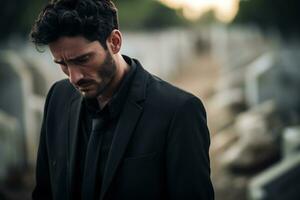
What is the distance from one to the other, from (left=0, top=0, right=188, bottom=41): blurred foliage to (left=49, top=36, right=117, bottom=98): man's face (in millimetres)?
13505

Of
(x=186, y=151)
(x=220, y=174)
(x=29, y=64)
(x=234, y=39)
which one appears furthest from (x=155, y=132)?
(x=234, y=39)

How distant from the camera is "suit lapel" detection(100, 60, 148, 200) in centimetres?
259

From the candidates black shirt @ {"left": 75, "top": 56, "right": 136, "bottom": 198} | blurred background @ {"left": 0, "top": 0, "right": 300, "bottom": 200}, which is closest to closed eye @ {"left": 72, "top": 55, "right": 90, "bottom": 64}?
black shirt @ {"left": 75, "top": 56, "right": 136, "bottom": 198}

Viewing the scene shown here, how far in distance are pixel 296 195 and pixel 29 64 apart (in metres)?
9.61

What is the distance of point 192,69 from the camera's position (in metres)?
35.8

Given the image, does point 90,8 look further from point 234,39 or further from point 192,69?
→ point 192,69

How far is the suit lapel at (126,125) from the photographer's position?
8.50 ft

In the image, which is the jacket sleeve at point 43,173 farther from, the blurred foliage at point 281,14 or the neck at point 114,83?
the blurred foliage at point 281,14

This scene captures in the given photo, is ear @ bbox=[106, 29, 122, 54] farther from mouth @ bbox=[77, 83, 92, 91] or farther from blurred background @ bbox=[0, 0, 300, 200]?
blurred background @ bbox=[0, 0, 300, 200]

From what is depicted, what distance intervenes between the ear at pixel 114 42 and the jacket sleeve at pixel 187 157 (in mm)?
546

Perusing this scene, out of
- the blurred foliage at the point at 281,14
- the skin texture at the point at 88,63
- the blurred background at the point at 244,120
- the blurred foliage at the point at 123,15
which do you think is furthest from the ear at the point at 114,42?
the blurred foliage at the point at 123,15

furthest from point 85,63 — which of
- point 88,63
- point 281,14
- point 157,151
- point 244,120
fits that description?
point 281,14

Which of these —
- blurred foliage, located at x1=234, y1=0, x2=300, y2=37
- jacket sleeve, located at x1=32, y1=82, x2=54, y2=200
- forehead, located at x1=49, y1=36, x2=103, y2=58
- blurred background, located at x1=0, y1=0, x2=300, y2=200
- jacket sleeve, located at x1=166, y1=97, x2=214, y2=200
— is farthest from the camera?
blurred foliage, located at x1=234, y1=0, x2=300, y2=37

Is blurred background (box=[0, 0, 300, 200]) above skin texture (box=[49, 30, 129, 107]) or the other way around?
the other way around
